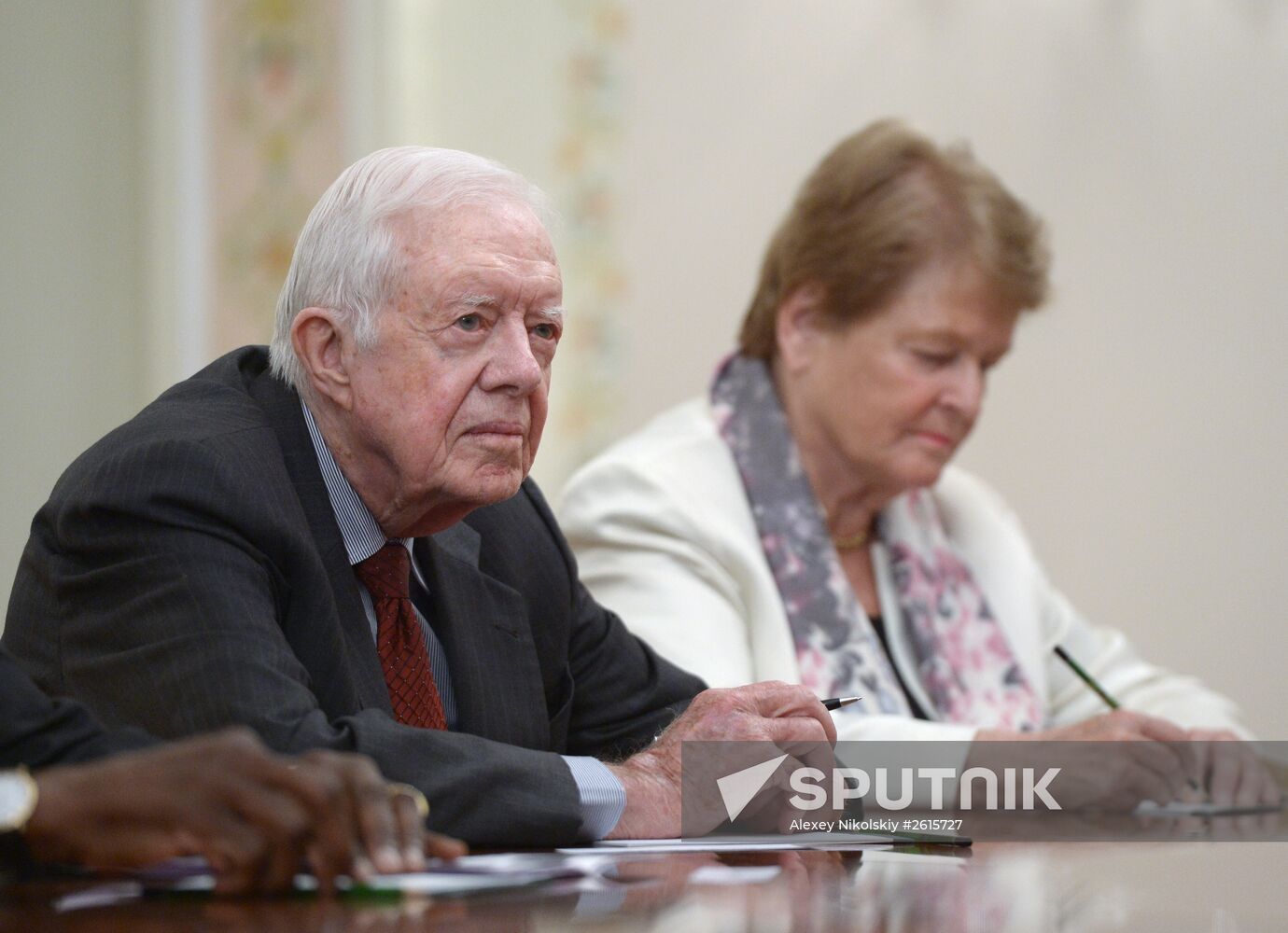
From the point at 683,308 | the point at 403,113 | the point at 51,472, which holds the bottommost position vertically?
the point at 51,472

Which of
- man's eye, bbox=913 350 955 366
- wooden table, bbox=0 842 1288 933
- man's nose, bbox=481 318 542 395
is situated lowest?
wooden table, bbox=0 842 1288 933

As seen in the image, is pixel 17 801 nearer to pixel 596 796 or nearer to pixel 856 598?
pixel 596 796

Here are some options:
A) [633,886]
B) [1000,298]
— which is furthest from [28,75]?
[633,886]

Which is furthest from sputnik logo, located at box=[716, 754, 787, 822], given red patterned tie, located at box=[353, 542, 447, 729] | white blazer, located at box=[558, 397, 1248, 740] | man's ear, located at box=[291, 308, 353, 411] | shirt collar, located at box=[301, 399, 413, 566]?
white blazer, located at box=[558, 397, 1248, 740]

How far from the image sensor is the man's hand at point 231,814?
33.6 inches

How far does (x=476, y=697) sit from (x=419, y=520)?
184 mm

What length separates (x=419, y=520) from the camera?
1.54 m

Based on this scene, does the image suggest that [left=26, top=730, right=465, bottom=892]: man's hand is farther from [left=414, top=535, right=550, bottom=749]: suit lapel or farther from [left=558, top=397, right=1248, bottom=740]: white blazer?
[left=558, top=397, right=1248, bottom=740]: white blazer

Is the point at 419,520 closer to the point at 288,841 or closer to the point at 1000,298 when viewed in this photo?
the point at 288,841

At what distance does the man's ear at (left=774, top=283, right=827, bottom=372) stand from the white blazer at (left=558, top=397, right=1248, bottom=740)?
17 cm

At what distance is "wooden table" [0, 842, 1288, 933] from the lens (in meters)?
0.87

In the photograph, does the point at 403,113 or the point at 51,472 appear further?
the point at 403,113

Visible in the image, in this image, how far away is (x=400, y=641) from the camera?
1511 mm

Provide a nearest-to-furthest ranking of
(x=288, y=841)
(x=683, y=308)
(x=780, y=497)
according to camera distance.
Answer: (x=288, y=841) → (x=780, y=497) → (x=683, y=308)
